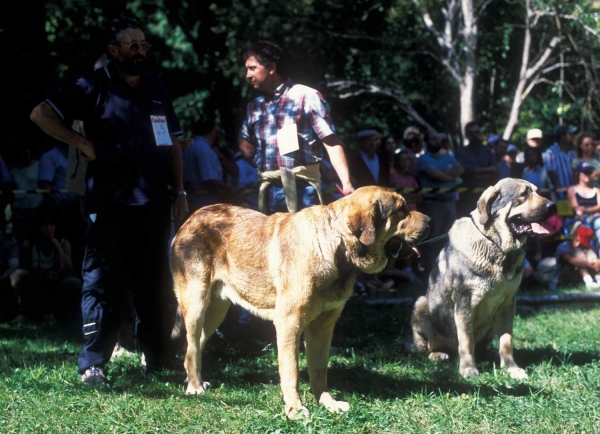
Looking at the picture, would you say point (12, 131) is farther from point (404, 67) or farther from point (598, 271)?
point (404, 67)

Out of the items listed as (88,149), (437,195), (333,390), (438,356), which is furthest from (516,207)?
(437,195)

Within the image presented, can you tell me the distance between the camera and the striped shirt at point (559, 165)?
1190cm

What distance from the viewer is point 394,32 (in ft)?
76.4

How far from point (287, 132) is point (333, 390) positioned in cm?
195

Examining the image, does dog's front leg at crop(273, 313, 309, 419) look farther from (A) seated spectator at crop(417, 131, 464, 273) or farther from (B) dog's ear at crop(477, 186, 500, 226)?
(A) seated spectator at crop(417, 131, 464, 273)

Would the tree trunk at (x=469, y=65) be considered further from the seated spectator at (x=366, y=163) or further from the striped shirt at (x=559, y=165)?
the seated spectator at (x=366, y=163)

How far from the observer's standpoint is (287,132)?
5.88 metres

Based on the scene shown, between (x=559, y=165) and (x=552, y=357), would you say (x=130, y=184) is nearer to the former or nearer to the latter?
(x=552, y=357)

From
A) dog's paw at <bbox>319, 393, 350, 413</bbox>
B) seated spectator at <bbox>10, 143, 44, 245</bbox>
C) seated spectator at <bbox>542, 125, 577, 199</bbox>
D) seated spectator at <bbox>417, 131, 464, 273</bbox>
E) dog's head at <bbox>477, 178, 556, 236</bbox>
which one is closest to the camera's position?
dog's paw at <bbox>319, 393, 350, 413</bbox>

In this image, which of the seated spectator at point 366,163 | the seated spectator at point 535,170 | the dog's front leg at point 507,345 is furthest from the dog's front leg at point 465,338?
the seated spectator at point 535,170

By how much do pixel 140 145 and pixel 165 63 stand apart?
1126cm

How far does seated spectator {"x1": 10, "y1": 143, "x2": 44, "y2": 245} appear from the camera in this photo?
9.30m

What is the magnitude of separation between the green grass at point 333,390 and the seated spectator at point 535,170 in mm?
4826

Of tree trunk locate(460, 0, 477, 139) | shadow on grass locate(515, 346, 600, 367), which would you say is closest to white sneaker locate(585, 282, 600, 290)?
shadow on grass locate(515, 346, 600, 367)
